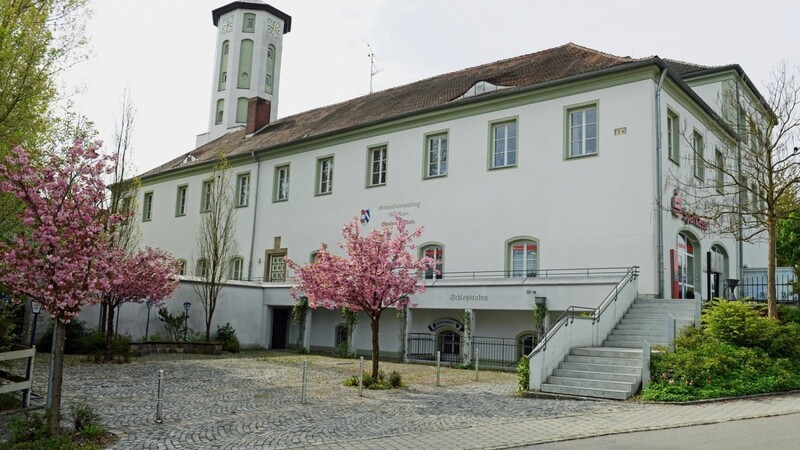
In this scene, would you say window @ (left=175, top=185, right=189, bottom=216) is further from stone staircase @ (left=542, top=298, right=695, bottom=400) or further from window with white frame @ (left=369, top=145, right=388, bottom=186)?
stone staircase @ (left=542, top=298, right=695, bottom=400)

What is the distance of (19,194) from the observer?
805cm

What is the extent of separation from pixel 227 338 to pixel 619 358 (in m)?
15.9

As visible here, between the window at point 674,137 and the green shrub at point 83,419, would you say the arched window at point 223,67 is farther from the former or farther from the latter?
the green shrub at point 83,419

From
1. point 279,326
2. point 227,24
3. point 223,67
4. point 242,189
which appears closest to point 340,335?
point 279,326

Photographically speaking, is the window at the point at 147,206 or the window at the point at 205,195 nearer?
the window at the point at 205,195

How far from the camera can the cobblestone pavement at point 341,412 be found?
9273mm

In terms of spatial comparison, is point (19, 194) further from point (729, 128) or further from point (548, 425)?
point (729, 128)

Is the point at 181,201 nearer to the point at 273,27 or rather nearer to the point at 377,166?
the point at 273,27

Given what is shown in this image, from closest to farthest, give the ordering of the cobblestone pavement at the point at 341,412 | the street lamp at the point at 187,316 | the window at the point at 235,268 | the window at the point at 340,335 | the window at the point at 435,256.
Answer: the cobblestone pavement at the point at 341,412
the window at the point at 435,256
the street lamp at the point at 187,316
the window at the point at 340,335
the window at the point at 235,268

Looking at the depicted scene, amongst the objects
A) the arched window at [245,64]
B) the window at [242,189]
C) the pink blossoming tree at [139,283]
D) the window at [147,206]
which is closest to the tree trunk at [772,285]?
the pink blossoming tree at [139,283]

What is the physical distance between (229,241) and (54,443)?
25.3 meters

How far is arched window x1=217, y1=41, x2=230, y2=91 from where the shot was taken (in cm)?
4356

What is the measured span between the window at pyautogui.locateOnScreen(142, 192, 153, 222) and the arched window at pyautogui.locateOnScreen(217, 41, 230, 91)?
28.6 feet

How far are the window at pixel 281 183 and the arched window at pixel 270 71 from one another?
13.8 m
